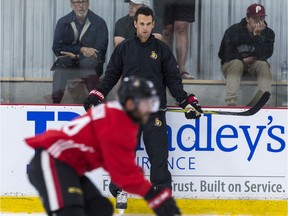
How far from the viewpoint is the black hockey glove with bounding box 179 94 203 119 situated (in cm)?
647

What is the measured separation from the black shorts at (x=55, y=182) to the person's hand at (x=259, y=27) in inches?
116

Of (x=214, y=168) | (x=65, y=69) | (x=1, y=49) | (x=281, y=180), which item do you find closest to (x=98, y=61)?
(x=65, y=69)

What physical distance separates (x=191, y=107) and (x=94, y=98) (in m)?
0.70

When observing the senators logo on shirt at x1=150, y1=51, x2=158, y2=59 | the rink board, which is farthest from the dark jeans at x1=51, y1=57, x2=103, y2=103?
the senators logo on shirt at x1=150, y1=51, x2=158, y2=59

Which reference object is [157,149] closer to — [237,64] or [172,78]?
[172,78]

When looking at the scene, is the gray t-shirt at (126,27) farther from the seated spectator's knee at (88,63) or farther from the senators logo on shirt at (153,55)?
the senators logo on shirt at (153,55)

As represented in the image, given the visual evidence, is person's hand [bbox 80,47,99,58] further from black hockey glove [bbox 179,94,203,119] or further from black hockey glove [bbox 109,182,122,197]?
black hockey glove [bbox 109,182,122,197]

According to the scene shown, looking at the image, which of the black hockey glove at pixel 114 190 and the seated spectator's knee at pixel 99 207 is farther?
the black hockey glove at pixel 114 190

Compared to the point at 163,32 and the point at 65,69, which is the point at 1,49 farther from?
the point at 163,32

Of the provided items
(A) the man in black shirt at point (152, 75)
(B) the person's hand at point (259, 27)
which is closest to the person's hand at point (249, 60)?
(B) the person's hand at point (259, 27)

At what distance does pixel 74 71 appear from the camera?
6945 millimetres

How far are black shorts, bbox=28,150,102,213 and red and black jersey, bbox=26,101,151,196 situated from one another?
0.04 metres

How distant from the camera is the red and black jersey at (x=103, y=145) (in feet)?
13.6

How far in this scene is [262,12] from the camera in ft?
22.5
